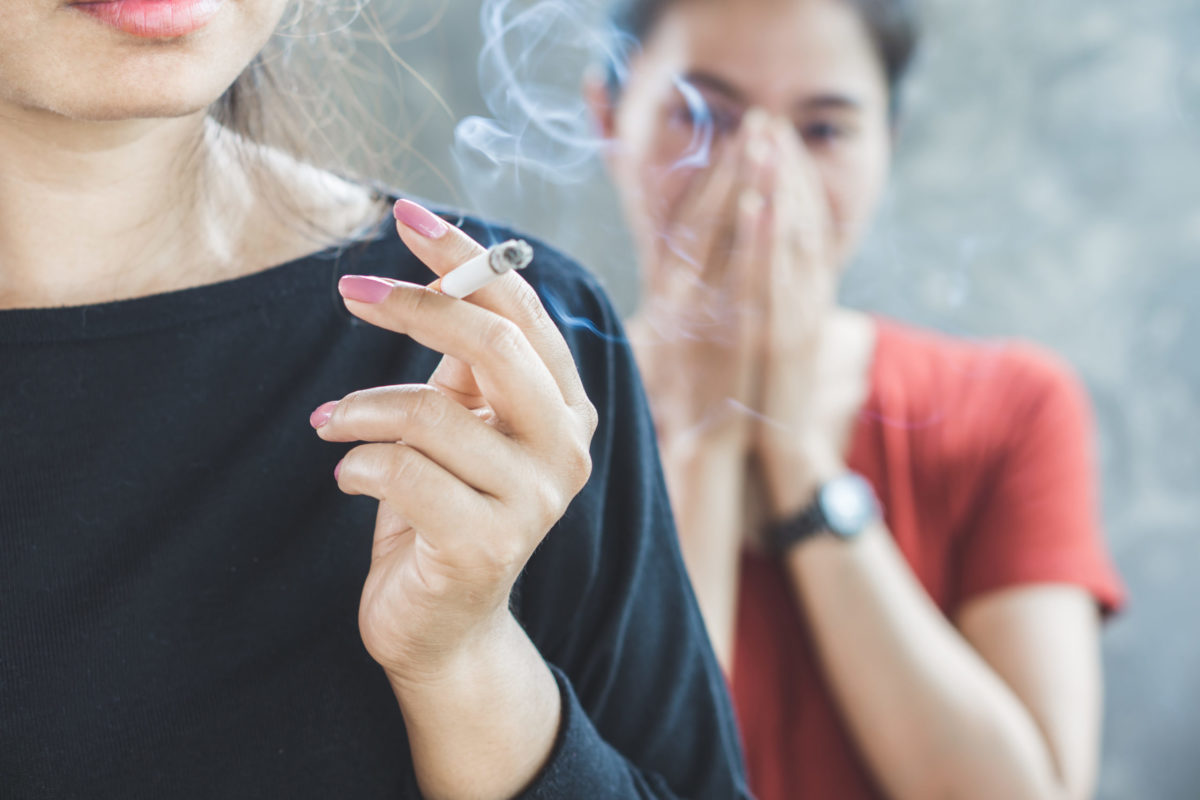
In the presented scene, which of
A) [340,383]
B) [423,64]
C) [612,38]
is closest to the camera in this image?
[340,383]

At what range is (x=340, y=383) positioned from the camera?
27.3 inches

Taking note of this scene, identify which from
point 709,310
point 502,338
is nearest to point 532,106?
point 709,310

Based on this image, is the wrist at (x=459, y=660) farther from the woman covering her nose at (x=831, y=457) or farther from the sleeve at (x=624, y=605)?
the woman covering her nose at (x=831, y=457)

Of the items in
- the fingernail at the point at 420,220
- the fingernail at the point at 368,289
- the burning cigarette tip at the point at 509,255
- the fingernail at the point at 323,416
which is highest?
the burning cigarette tip at the point at 509,255

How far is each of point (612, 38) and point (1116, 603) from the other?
1.02m

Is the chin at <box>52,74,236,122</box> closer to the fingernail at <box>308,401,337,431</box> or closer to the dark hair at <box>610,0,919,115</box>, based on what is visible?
the fingernail at <box>308,401,337,431</box>

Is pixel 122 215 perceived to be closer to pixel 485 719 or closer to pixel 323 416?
pixel 323 416

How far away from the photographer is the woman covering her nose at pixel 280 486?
52 cm

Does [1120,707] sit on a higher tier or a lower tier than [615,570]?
lower

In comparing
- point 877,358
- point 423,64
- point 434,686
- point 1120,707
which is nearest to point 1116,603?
point 877,358

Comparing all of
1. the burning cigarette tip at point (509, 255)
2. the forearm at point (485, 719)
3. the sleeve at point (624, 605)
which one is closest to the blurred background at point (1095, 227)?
the sleeve at point (624, 605)

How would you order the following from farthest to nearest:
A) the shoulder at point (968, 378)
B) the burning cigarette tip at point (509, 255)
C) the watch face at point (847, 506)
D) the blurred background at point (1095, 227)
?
1. the blurred background at point (1095, 227)
2. the shoulder at point (968, 378)
3. the watch face at point (847, 506)
4. the burning cigarette tip at point (509, 255)

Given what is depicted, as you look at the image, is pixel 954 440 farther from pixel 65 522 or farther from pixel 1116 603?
pixel 65 522

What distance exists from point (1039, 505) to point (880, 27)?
661mm
